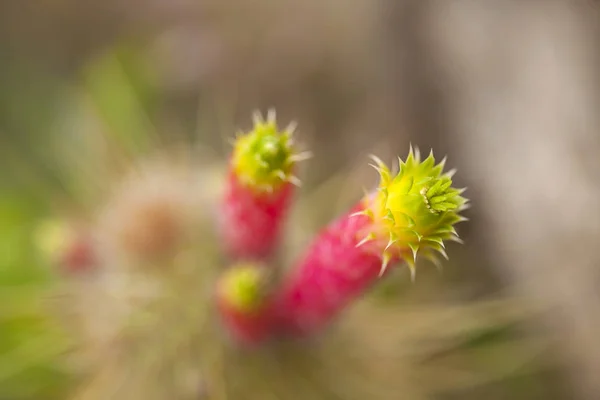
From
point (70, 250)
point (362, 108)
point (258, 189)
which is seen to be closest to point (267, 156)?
point (258, 189)

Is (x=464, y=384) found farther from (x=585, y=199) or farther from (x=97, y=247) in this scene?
(x=97, y=247)

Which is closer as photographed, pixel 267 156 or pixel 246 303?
pixel 267 156

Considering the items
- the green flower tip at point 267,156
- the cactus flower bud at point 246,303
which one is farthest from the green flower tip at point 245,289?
the green flower tip at point 267,156

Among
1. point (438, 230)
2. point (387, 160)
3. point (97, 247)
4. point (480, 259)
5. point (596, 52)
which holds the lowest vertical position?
point (438, 230)

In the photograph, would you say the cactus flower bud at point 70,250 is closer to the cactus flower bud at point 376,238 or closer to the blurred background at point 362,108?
the blurred background at point 362,108

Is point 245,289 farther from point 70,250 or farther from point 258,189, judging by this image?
point 70,250

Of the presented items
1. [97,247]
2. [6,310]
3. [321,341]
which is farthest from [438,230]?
[6,310]
